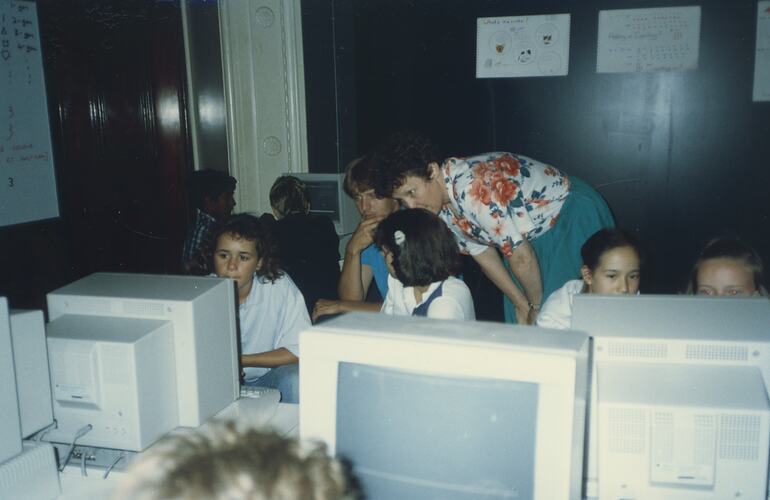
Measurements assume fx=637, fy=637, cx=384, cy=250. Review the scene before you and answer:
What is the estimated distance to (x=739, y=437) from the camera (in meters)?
0.99

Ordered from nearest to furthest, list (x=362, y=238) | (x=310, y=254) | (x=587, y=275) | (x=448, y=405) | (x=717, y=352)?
(x=448, y=405) < (x=717, y=352) < (x=587, y=275) < (x=362, y=238) < (x=310, y=254)

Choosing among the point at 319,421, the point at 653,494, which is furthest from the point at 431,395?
the point at 653,494

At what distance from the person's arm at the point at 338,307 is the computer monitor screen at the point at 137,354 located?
81 centimetres

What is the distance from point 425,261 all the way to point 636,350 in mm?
872

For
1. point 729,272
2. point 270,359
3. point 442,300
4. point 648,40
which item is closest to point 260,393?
point 270,359

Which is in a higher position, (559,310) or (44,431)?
(559,310)

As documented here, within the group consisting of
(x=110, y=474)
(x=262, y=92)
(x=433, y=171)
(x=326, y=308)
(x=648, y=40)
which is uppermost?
(x=648, y=40)

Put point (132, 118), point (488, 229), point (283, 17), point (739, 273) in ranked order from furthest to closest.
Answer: point (283, 17) → point (132, 118) → point (488, 229) → point (739, 273)

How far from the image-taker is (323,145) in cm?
395

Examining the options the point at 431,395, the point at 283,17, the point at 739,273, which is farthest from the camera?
the point at 283,17

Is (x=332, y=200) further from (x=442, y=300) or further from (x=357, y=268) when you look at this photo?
(x=442, y=300)

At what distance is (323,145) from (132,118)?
1105 mm

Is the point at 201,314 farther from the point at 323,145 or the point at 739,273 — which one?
the point at 323,145

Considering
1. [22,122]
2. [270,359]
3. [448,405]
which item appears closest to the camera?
[448,405]
